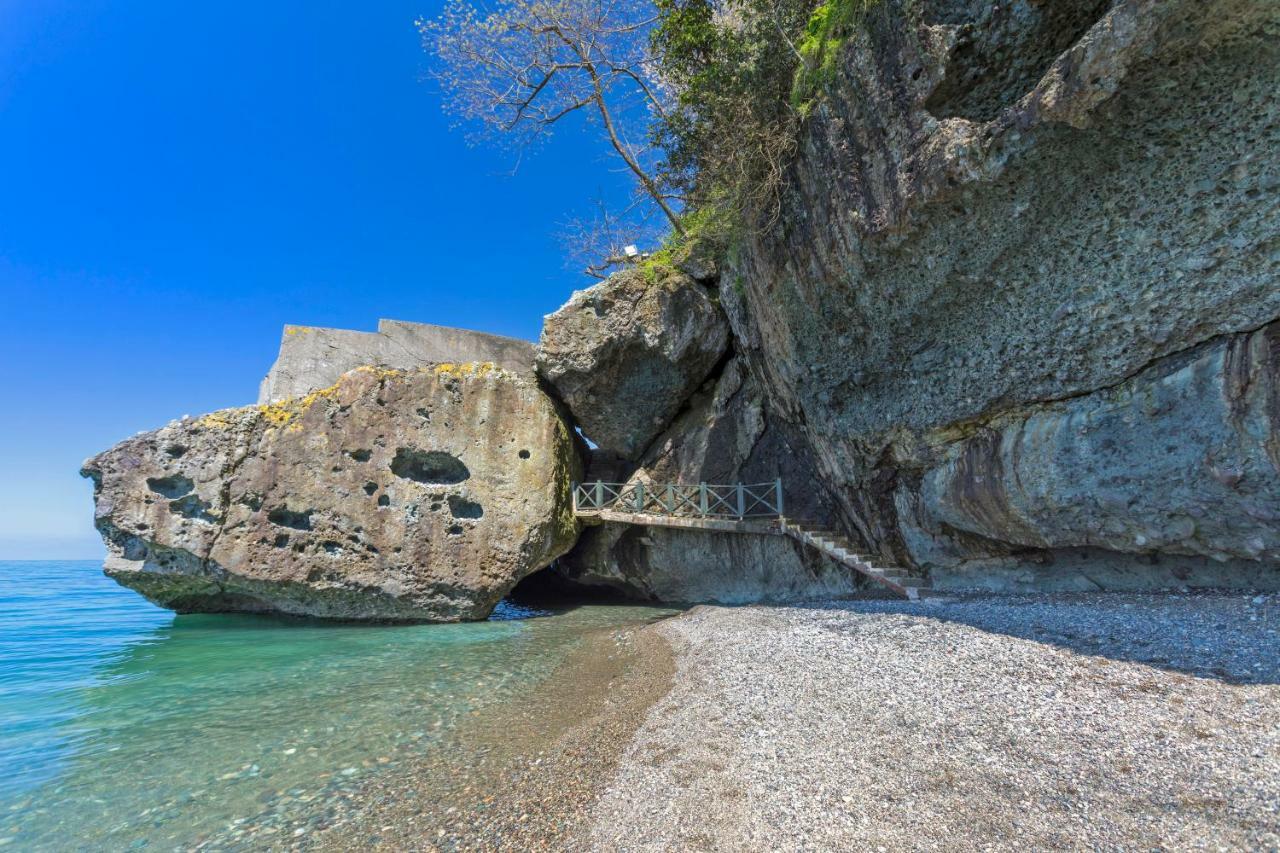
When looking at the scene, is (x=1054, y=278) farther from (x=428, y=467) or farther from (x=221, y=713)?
(x=428, y=467)

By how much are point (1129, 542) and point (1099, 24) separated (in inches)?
235

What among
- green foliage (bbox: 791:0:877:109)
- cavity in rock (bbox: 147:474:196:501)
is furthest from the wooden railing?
cavity in rock (bbox: 147:474:196:501)

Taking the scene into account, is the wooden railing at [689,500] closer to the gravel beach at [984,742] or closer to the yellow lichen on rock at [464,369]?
the yellow lichen on rock at [464,369]

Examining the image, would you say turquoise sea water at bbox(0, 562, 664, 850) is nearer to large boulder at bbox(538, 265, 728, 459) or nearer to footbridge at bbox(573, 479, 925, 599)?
footbridge at bbox(573, 479, 925, 599)

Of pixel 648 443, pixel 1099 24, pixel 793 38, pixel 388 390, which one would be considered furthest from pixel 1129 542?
pixel 388 390

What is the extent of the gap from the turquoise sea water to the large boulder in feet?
21.4

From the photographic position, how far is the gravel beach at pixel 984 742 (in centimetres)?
300

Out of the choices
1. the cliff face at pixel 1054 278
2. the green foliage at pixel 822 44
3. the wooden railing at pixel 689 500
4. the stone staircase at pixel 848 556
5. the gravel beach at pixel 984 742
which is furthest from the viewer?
the wooden railing at pixel 689 500

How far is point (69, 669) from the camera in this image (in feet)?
31.3

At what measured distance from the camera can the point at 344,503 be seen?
1220 centimetres

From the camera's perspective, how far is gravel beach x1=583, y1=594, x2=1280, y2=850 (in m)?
3.00

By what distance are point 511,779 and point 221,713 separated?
4.79 meters

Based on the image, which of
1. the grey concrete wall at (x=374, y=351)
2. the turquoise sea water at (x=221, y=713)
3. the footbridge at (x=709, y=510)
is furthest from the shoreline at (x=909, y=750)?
the grey concrete wall at (x=374, y=351)

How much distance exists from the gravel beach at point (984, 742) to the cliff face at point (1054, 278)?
152 cm
